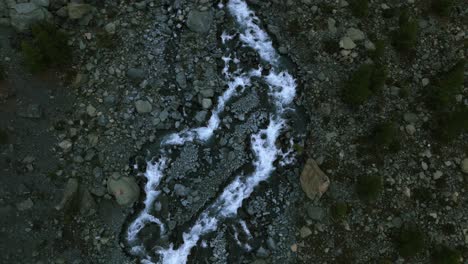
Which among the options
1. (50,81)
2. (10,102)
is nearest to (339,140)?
(50,81)

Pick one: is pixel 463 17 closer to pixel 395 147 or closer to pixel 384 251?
pixel 395 147

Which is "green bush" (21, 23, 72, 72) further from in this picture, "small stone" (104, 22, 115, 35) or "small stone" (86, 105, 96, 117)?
"small stone" (86, 105, 96, 117)

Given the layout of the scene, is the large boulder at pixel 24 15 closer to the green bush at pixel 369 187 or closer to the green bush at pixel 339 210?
the green bush at pixel 339 210

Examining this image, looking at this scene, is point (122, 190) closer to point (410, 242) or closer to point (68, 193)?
point (68, 193)

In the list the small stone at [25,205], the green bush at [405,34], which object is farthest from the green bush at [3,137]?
the green bush at [405,34]

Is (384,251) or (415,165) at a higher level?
(415,165)

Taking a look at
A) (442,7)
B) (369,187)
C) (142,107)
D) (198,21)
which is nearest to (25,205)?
(142,107)
